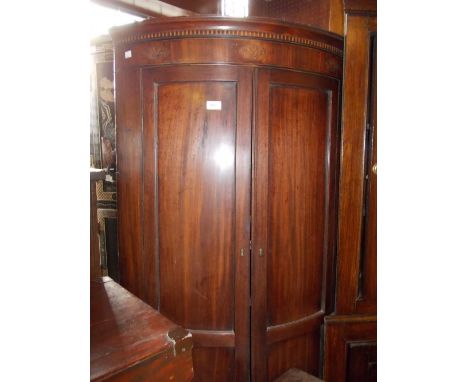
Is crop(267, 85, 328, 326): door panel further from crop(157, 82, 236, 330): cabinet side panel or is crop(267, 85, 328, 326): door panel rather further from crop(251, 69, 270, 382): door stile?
crop(157, 82, 236, 330): cabinet side panel

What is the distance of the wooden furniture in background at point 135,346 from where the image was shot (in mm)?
853

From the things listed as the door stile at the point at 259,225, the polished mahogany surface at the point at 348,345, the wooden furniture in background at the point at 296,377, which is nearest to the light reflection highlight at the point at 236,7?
the door stile at the point at 259,225

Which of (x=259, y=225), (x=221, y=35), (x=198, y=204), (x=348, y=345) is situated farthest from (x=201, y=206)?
(x=348, y=345)

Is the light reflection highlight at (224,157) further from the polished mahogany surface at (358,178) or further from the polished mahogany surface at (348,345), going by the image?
the polished mahogany surface at (348,345)

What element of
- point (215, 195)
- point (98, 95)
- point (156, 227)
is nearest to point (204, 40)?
point (215, 195)

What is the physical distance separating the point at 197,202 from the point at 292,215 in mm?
509

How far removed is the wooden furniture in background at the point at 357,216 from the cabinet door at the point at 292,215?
84 millimetres
